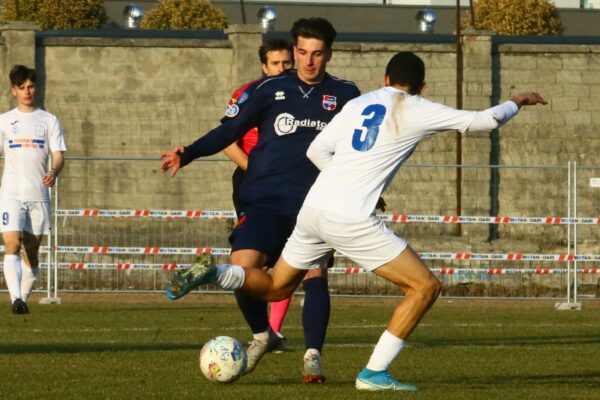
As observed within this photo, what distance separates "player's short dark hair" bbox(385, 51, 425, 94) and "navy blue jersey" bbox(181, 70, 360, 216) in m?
1.11

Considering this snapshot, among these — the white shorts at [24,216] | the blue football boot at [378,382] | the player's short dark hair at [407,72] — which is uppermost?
the player's short dark hair at [407,72]

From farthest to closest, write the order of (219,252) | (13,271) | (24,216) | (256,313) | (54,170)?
(219,252)
(24,216)
(13,271)
(54,170)
(256,313)

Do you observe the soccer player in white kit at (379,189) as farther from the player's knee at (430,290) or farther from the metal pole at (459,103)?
the metal pole at (459,103)

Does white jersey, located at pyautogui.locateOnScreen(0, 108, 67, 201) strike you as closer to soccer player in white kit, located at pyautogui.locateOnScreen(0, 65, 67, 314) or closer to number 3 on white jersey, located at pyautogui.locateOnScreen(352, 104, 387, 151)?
soccer player in white kit, located at pyautogui.locateOnScreen(0, 65, 67, 314)

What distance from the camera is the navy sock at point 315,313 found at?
8.95m

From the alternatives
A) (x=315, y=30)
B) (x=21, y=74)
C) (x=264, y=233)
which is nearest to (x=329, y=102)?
(x=315, y=30)

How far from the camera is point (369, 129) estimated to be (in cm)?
813

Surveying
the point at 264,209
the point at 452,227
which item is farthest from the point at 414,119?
the point at 452,227

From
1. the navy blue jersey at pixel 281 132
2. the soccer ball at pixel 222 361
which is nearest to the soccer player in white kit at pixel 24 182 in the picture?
the navy blue jersey at pixel 281 132

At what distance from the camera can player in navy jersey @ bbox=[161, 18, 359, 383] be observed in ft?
30.0

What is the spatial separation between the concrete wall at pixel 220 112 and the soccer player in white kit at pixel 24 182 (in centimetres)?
889

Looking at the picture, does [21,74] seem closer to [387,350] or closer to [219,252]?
[219,252]

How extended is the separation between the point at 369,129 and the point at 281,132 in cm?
129

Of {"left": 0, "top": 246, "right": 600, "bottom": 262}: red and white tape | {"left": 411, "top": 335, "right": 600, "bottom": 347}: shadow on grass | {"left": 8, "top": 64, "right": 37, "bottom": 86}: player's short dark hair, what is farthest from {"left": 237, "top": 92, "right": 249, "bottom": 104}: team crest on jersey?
{"left": 0, "top": 246, "right": 600, "bottom": 262}: red and white tape
